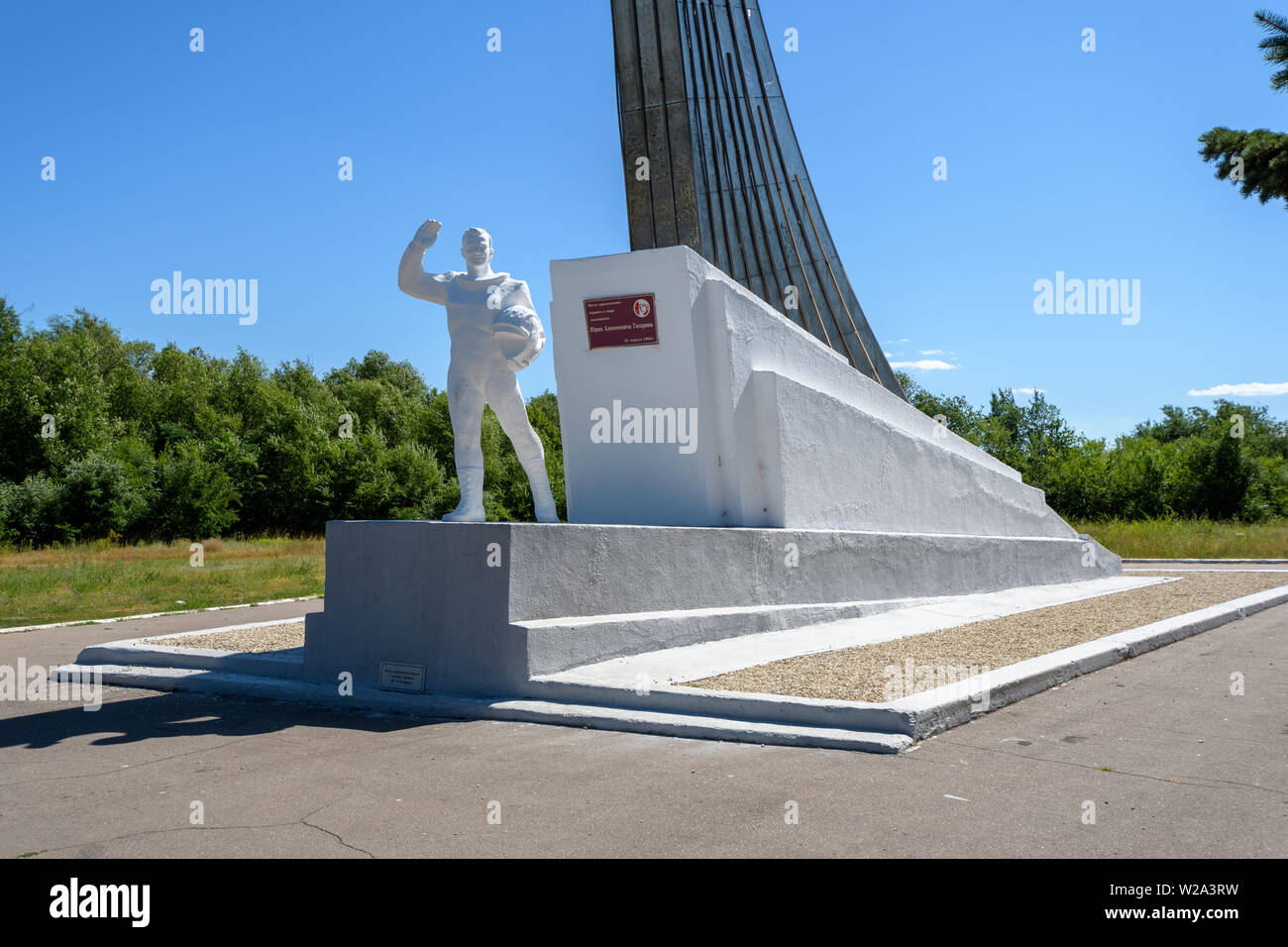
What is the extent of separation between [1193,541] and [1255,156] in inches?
486

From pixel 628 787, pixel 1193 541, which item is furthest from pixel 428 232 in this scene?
pixel 1193 541

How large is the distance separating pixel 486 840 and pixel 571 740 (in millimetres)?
1680

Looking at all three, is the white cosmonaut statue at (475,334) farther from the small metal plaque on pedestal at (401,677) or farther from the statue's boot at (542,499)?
the small metal plaque on pedestal at (401,677)

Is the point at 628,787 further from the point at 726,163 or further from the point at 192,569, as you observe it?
the point at 192,569

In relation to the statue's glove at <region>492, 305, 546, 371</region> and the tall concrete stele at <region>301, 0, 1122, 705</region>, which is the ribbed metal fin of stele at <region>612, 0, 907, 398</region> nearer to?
the tall concrete stele at <region>301, 0, 1122, 705</region>

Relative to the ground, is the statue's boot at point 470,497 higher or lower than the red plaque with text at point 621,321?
lower

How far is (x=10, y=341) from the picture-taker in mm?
35562

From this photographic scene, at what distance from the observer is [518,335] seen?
7348mm

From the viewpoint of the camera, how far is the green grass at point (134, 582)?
13.8 metres

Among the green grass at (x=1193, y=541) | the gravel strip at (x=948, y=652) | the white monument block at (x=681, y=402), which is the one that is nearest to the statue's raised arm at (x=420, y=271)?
the white monument block at (x=681, y=402)

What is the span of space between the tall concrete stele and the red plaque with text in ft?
0.07

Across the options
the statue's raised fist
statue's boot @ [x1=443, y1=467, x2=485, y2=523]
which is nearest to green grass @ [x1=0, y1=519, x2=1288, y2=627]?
statue's boot @ [x1=443, y1=467, x2=485, y2=523]

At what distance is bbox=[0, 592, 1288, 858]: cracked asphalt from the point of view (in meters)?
3.60
